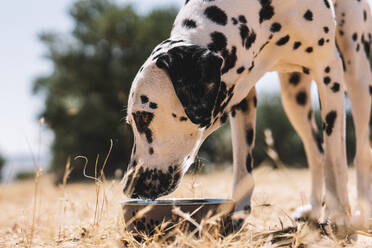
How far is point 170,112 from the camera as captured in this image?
8.63 feet

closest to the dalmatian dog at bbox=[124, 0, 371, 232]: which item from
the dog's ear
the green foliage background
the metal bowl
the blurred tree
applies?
the dog's ear

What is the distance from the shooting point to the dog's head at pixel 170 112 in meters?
2.52

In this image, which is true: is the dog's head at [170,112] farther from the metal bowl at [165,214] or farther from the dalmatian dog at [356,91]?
the dalmatian dog at [356,91]

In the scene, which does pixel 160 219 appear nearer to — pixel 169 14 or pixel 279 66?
pixel 279 66

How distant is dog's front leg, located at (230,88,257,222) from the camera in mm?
3508

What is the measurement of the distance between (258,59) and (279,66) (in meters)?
0.35

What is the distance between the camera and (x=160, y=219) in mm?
2607

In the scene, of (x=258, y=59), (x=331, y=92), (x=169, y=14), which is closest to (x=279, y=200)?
(x=331, y=92)

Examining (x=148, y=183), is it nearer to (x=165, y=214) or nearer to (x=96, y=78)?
(x=165, y=214)

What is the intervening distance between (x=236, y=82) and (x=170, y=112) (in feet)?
1.96

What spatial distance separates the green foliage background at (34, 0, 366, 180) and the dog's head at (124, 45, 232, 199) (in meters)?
9.85

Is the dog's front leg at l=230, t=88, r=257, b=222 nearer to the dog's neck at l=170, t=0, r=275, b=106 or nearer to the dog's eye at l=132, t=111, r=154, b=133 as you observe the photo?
the dog's neck at l=170, t=0, r=275, b=106

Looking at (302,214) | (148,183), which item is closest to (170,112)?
(148,183)

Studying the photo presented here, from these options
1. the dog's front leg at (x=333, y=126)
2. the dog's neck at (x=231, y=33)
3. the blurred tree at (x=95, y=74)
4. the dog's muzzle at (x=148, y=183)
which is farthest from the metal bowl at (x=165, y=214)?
the blurred tree at (x=95, y=74)
